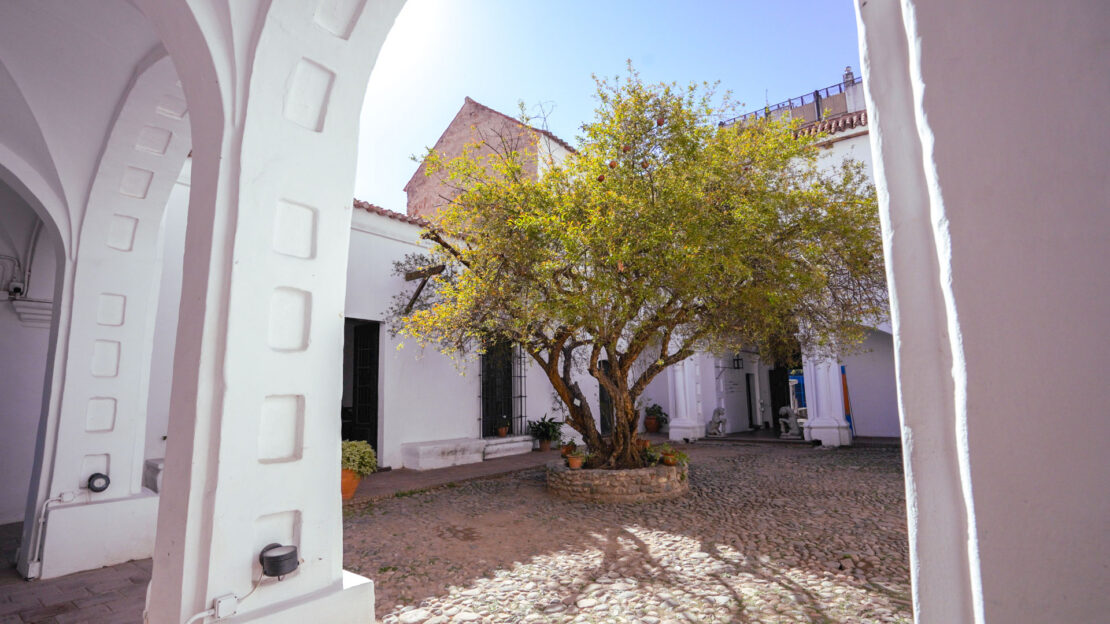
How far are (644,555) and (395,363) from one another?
20.5ft

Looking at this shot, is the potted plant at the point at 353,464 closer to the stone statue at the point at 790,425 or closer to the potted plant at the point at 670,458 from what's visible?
the potted plant at the point at 670,458

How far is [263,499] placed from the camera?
2.00m

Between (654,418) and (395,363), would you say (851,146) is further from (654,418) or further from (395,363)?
(395,363)

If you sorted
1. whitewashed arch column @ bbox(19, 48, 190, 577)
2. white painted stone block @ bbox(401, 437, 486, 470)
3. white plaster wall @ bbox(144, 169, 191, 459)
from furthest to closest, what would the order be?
white painted stone block @ bbox(401, 437, 486, 470), white plaster wall @ bbox(144, 169, 191, 459), whitewashed arch column @ bbox(19, 48, 190, 577)

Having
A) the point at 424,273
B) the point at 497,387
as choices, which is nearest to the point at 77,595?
the point at 424,273

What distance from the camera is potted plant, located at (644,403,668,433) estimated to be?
55.5 ft

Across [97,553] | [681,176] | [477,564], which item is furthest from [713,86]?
[97,553]

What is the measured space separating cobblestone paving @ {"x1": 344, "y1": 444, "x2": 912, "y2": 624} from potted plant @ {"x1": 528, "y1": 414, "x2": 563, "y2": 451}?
404cm

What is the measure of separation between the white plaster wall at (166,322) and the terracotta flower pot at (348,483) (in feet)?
7.63

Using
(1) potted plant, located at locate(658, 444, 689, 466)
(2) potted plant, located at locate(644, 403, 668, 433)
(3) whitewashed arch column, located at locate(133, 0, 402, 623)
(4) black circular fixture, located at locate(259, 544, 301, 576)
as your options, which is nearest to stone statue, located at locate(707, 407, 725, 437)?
(2) potted plant, located at locate(644, 403, 668, 433)

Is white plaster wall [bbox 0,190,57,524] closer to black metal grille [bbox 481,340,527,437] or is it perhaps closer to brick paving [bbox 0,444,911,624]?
brick paving [bbox 0,444,911,624]

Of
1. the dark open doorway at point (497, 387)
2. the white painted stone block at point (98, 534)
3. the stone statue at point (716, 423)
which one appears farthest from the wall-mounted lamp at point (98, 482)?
the stone statue at point (716, 423)

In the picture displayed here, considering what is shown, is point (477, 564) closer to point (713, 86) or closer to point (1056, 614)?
point (1056, 614)

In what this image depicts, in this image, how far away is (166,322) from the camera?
6801 millimetres
